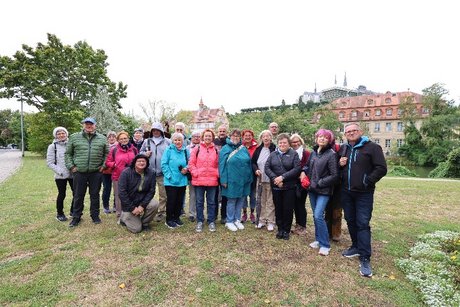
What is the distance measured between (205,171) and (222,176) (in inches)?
13.7

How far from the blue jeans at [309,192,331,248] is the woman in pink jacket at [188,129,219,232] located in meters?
1.88

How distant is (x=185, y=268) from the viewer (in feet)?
12.8

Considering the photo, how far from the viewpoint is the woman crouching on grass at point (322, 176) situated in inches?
166

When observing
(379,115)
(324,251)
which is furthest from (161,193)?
(379,115)

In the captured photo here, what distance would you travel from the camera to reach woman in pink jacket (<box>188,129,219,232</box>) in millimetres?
5191

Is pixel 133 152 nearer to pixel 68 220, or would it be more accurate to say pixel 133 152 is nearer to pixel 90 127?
pixel 90 127

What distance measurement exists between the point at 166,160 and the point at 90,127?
1674mm

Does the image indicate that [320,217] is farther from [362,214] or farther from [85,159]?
[85,159]

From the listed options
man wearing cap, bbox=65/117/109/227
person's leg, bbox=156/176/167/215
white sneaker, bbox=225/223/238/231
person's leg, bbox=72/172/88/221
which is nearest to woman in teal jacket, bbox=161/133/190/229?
person's leg, bbox=156/176/167/215

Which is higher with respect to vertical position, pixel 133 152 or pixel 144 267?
pixel 133 152

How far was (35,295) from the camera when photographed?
3.24 m

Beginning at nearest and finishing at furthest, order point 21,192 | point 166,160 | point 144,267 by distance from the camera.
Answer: point 144,267, point 166,160, point 21,192

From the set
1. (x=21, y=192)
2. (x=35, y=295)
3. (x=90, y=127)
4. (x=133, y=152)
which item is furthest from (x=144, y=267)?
(x=21, y=192)

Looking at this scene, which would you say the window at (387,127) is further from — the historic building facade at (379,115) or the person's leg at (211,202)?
the person's leg at (211,202)
